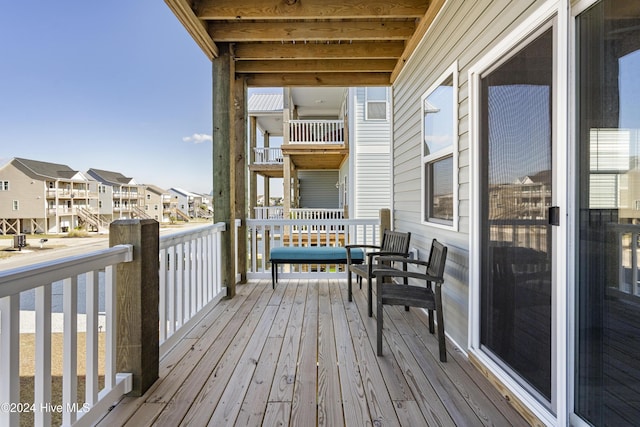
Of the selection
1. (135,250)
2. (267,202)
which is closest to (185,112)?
(135,250)

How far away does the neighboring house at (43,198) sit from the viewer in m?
1.40

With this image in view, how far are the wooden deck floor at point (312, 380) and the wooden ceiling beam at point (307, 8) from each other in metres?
2.79

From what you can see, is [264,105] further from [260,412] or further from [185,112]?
[260,412]

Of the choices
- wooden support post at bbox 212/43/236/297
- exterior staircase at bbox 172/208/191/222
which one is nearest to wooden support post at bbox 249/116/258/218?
wooden support post at bbox 212/43/236/297

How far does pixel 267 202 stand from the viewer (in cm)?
1223

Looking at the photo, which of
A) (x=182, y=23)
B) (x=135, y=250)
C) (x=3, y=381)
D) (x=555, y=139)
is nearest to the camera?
(x=3, y=381)

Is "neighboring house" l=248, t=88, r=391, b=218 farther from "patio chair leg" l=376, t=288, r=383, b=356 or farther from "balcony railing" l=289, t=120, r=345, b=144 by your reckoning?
"patio chair leg" l=376, t=288, r=383, b=356

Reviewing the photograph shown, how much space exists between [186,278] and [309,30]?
2.68 meters

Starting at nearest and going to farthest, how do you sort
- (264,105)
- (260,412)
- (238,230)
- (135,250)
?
(260,412) → (135,250) → (238,230) → (264,105)

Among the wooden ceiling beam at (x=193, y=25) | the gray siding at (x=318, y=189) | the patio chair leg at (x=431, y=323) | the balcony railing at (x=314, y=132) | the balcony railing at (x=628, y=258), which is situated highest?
the balcony railing at (x=314, y=132)

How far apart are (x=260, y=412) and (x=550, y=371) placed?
1391 millimetres

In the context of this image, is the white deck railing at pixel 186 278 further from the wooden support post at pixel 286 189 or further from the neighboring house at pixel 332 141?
the wooden support post at pixel 286 189

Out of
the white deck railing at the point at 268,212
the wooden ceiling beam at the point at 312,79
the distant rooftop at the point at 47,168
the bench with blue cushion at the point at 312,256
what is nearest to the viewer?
the distant rooftop at the point at 47,168

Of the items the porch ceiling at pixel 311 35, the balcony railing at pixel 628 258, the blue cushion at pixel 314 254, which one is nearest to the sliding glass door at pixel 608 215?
the balcony railing at pixel 628 258
